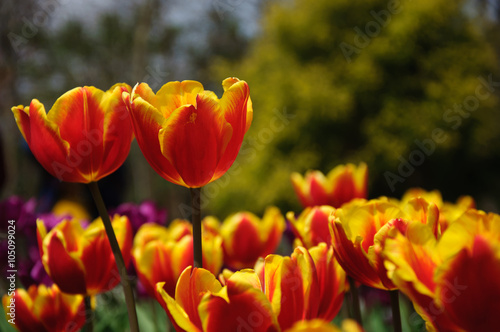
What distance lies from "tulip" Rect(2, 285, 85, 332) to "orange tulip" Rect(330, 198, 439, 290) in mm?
443

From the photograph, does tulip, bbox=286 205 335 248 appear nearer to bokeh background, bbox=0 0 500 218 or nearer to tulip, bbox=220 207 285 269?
tulip, bbox=220 207 285 269

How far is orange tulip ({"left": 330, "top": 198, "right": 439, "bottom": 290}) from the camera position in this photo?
0.59 m

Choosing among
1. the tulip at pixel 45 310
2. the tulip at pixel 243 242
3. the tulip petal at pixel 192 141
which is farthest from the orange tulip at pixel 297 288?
the tulip at pixel 243 242

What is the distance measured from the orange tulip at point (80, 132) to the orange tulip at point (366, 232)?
0.28 meters

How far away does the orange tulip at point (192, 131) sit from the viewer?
599 mm

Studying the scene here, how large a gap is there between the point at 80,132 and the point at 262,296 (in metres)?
0.32

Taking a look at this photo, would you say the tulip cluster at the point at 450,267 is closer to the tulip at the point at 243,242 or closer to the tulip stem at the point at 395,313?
the tulip stem at the point at 395,313

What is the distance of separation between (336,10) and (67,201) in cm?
464

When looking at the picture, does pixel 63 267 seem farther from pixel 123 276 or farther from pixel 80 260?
pixel 123 276

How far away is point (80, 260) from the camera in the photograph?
2.53 ft

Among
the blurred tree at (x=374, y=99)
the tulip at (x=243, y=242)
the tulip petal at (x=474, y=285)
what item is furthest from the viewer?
the blurred tree at (x=374, y=99)

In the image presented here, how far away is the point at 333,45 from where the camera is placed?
816cm

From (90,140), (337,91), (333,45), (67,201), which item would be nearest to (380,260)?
(90,140)

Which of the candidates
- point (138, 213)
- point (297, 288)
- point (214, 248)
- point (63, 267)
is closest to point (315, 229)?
point (214, 248)
